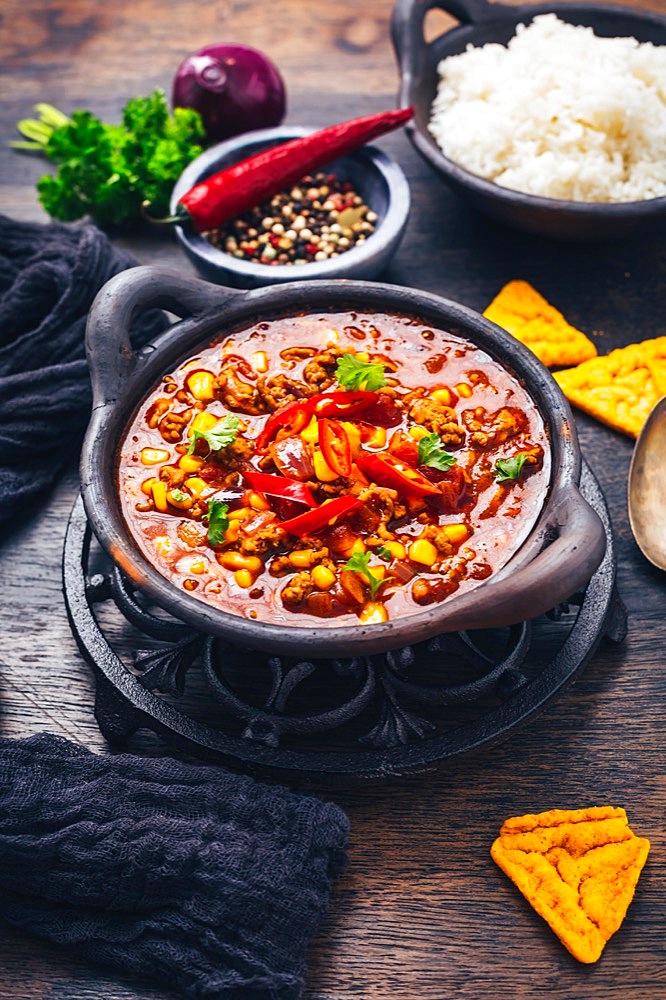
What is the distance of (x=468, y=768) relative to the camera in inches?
108

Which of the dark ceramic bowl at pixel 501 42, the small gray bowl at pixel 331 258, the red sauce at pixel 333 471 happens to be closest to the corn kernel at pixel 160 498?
the red sauce at pixel 333 471

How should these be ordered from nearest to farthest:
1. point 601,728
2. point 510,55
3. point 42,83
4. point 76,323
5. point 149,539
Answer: point 149,539, point 601,728, point 76,323, point 510,55, point 42,83

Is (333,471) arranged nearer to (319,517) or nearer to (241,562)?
(319,517)

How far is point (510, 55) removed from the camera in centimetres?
400

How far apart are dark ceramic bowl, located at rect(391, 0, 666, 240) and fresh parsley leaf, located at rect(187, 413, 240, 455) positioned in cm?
144

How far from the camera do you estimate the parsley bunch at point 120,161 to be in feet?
12.9

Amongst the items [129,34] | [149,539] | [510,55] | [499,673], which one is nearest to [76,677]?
[149,539]

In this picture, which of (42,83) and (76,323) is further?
(42,83)

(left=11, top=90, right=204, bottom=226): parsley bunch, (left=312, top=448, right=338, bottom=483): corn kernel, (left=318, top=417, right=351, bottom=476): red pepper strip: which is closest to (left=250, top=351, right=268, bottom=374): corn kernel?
(left=318, top=417, right=351, bottom=476): red pepper strip

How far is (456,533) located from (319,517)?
36 cm

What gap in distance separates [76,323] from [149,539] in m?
1.16

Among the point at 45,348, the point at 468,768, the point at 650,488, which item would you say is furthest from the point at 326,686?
the point at 45,348

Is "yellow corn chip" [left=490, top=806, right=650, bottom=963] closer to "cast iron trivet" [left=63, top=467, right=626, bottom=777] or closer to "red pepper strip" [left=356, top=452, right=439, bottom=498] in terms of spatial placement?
"cast iron trivet" [left=63, top=467, right=626, bottom=777]

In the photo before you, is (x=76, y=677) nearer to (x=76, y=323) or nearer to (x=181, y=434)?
(x=181, y=434)
